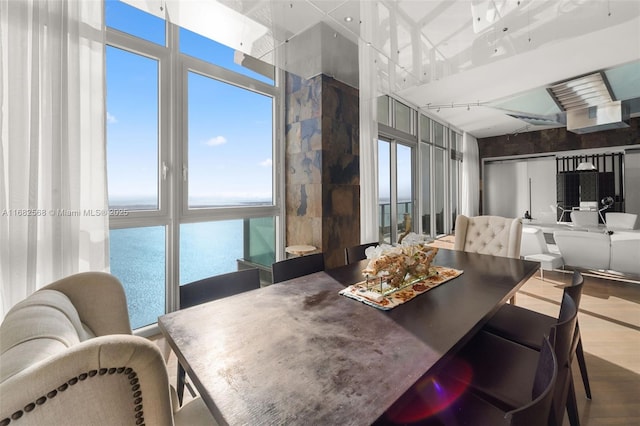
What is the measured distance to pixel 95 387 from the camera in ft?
1.95

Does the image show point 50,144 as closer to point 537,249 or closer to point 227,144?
point 227,144

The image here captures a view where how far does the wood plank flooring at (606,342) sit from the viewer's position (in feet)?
5.67

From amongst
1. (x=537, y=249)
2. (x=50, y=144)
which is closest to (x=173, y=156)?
(x=50, y=144)

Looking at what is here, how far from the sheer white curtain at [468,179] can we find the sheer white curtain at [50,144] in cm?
855

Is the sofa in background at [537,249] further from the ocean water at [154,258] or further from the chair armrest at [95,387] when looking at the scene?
the chair armrest at [95,387]

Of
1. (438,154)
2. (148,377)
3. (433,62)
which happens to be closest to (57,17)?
(148,377)

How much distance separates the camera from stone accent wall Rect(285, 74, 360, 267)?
3.46m

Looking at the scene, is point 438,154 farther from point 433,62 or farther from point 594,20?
point 594,20

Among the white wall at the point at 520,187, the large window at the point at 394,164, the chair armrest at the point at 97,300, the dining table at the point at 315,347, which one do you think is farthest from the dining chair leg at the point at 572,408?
the white wall at the point at 520,187

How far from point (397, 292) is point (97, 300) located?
1.43m

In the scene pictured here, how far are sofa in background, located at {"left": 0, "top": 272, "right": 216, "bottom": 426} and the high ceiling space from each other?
2.58 m

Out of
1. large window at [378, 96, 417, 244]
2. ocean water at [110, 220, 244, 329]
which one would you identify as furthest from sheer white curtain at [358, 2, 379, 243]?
ocean water at [110, 220, 244, 329]

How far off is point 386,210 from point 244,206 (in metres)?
2.83

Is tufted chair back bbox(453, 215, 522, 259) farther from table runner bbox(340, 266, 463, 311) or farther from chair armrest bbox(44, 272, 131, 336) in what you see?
chair armrest bbox(44, 272, 131, 336)
